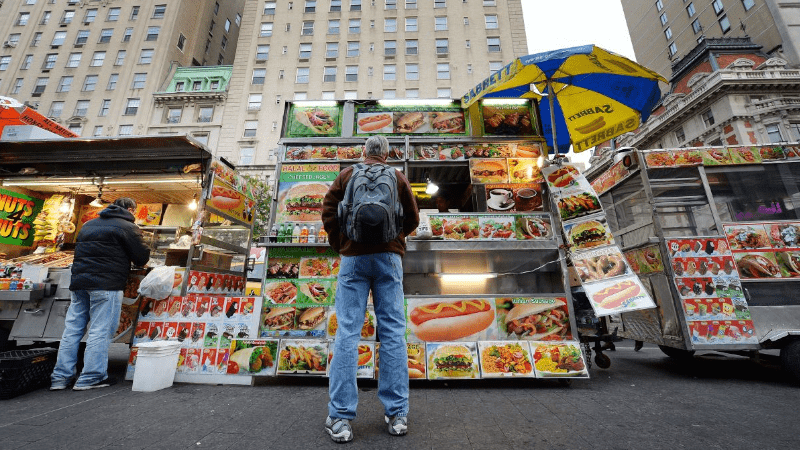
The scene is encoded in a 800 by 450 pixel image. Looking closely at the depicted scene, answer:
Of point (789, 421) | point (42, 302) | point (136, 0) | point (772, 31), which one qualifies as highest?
point (136, 0)

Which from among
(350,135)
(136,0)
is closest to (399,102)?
(350,135)

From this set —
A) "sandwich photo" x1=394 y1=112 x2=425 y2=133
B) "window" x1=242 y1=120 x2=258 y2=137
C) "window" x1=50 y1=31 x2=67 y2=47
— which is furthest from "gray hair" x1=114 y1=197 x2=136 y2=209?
"window" x1=50 y1=31 x2=67 y2=47

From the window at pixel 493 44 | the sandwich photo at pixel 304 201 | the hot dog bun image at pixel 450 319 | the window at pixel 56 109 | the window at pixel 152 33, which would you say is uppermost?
the window at pixel 152 33

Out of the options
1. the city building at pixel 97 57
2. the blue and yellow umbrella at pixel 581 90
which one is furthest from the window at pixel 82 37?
the blue and yellow umbrella at pixel 581 90

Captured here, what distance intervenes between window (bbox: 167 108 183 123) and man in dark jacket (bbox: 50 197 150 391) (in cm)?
3149

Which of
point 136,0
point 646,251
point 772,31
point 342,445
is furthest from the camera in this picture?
point 136,0

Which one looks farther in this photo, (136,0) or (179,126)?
(136,0)

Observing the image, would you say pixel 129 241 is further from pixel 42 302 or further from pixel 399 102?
pixel 399 102

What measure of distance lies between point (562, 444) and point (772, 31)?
4808 centimetres

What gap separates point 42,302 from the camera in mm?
4695

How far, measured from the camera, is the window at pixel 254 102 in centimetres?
2818

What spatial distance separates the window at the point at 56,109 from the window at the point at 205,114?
1338 cm

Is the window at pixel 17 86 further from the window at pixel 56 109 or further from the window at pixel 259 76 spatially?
the window at pixel 259 76

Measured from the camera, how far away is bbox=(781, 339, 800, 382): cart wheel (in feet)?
12.8
